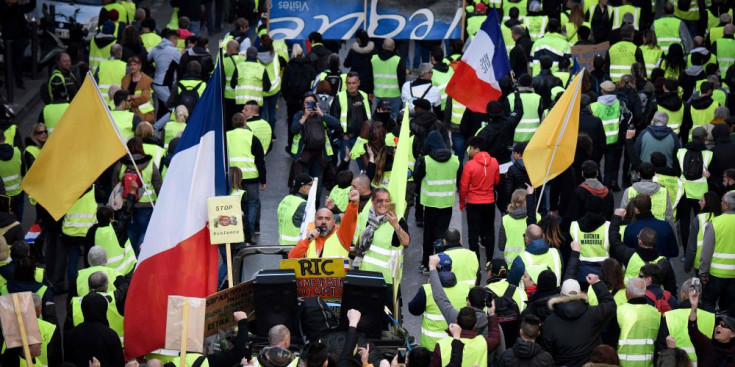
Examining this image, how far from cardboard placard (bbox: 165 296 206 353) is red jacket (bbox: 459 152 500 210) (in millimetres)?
5813

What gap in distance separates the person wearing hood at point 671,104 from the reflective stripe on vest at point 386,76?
12.6 ft

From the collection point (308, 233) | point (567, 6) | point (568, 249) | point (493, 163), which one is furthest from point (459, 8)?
point (308, 233)

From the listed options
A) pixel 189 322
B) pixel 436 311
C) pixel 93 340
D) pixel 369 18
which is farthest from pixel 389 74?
pixel 189 322

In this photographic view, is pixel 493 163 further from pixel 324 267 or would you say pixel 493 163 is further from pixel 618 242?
pixel 324 267

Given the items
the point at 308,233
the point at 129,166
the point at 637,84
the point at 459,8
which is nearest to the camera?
the point at 308,233

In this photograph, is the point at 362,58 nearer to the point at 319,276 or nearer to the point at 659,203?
the point at 659,203

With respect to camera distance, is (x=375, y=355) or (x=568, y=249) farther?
(x=568, y=249)

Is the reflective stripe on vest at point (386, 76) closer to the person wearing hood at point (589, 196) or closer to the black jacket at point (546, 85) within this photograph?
the black jacket at point (546, 85)

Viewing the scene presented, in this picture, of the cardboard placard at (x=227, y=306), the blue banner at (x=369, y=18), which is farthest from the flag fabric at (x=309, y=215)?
the blue banner at (x=369, y=18)

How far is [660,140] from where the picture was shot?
1642cm

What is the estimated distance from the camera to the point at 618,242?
1316cm

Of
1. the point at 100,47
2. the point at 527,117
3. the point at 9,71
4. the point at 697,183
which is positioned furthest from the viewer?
the point at 9,71

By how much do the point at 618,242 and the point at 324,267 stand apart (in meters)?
3.28

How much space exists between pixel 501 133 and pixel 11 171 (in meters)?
6.28
